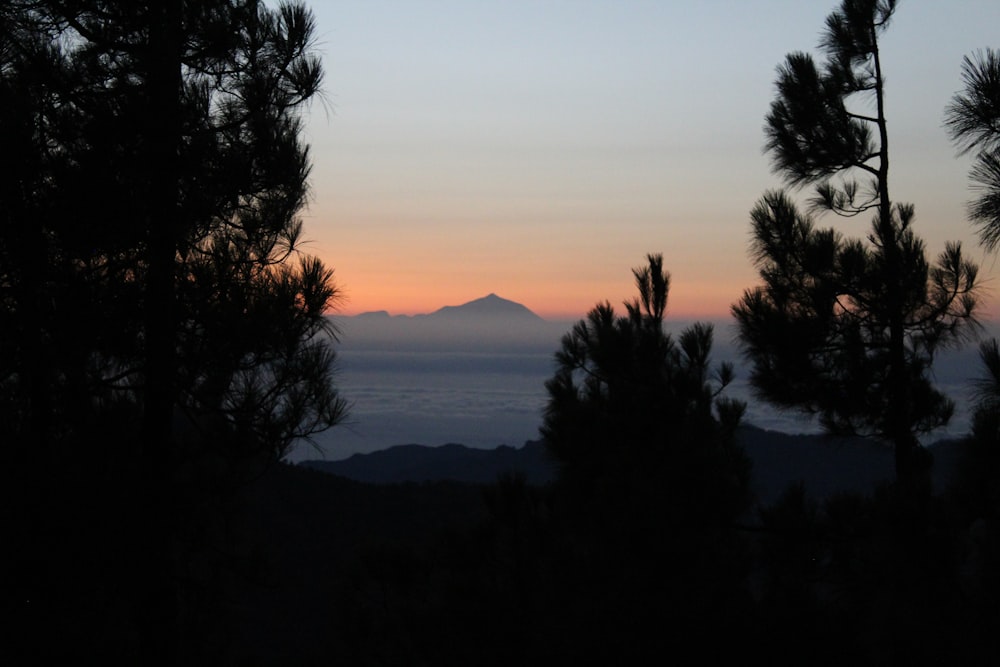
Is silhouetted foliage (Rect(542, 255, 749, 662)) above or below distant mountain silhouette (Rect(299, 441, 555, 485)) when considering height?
above

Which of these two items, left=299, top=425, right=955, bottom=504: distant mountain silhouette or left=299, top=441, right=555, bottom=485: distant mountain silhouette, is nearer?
left=299, top=425, right=955, bottom=504: distant mountain silhouette

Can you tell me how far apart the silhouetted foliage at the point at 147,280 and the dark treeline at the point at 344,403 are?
18mm

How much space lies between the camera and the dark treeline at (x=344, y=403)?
432 cm

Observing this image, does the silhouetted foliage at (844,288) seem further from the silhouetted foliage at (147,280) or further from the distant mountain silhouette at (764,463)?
the silhouetted foliage at (147,280)

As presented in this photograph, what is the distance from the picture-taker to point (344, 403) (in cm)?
542

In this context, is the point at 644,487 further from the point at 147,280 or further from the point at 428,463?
the point at 428,463

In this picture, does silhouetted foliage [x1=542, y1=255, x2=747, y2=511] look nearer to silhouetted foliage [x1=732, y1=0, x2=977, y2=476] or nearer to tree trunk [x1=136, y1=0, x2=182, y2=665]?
silhouetted foliage [x1=732, y1=0, x2=977, y2=476]

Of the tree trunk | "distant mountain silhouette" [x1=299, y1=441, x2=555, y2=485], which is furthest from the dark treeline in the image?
"distant mountain silhouette" [x1=299, y1=441, x2=555, y2=485]

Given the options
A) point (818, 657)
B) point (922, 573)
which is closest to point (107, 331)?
point (922, 573)

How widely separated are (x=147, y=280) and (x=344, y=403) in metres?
1.44

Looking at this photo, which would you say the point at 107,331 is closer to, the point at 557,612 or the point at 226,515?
the point at 226,515

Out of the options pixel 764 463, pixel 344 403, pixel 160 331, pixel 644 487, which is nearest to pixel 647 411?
pixel 644 487

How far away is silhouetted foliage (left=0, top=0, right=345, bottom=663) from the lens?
448 cm

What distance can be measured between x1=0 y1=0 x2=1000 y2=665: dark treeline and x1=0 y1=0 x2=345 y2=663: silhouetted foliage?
0.06ft
